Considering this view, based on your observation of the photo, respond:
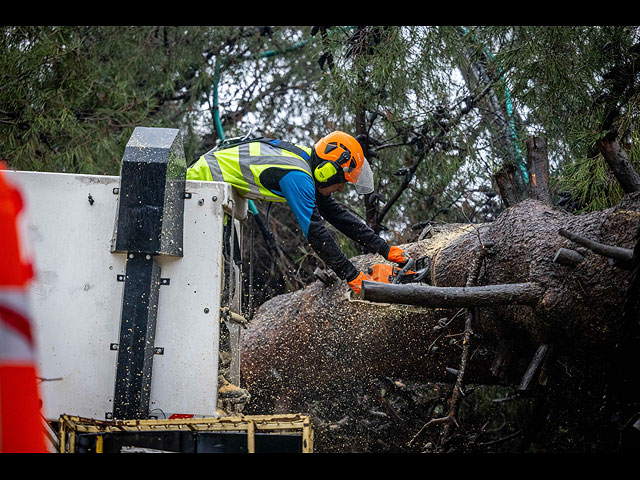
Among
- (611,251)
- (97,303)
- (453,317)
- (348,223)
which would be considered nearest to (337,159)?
(348,223)

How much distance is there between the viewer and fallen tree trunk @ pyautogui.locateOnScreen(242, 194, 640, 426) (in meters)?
2.96

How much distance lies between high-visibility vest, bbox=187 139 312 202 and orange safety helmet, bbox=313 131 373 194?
8.0 inches

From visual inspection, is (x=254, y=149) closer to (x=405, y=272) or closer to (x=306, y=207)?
(x=306, y=207)

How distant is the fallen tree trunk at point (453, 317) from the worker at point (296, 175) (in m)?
0.19

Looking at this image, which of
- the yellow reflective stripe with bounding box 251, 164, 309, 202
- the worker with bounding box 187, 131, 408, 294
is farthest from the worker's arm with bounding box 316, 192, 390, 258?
the yellow reflective stripe with bounding box 251, 164, 309, 202

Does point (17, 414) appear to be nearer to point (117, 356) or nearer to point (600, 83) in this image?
point (117, 356)

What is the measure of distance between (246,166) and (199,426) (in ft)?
6.37

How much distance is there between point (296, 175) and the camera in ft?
13.9

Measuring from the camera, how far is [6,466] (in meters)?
1.44

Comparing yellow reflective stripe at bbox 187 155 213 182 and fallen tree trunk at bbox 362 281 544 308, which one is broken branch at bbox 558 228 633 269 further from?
yellow reflective stripe at bbox 187 155 213 182

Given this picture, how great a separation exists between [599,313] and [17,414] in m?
2.51

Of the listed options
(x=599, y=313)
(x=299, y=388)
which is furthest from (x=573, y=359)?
(x=299, y=388)

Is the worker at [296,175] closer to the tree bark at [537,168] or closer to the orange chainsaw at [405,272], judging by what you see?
the orange chainsaw at [405,272]

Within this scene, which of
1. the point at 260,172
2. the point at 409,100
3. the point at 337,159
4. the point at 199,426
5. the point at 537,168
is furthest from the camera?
the point at 409,100
